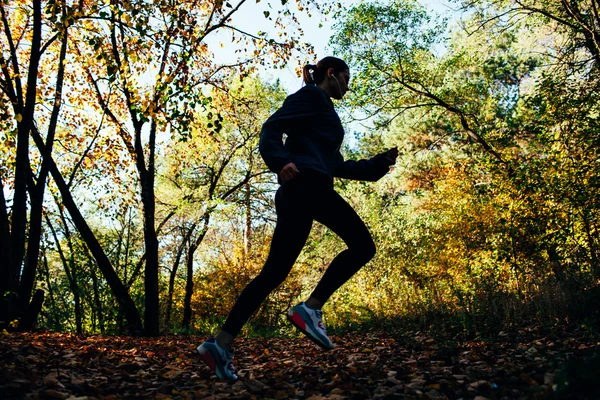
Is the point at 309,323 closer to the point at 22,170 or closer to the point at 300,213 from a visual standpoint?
the point at 300,213

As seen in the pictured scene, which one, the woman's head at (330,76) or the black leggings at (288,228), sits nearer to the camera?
the black leggings at (288,228)

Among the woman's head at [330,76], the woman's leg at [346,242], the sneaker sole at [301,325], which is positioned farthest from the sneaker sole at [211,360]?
the woman's head at [330,76]

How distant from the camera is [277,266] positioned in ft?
9.50

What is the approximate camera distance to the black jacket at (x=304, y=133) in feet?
9.51

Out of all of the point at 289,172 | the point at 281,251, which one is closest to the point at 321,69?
the point at 289,172

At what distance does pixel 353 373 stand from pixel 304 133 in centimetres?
157

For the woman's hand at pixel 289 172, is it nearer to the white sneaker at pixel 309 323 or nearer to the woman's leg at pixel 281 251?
the woman's leg at pixel 281 251

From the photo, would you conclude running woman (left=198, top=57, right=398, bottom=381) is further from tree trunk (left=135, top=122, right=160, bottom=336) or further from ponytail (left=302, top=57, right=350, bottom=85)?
tree trunk (left=135, top=122, right=160, bottom=336)

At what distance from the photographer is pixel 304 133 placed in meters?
3.06

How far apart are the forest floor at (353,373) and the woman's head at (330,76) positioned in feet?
6.40

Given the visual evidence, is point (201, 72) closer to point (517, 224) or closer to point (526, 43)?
point (517, 224)

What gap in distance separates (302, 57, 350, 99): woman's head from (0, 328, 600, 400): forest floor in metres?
1.95

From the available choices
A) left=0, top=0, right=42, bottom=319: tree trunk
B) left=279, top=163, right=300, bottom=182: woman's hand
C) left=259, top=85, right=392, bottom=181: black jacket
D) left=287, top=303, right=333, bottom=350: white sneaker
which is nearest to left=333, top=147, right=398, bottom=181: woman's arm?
left=259, top=85, right=392, bottom=181: black jacket

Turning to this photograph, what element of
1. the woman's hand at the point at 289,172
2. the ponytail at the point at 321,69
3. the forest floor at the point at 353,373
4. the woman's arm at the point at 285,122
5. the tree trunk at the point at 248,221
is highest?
the tree trunk at the point at 248,221
